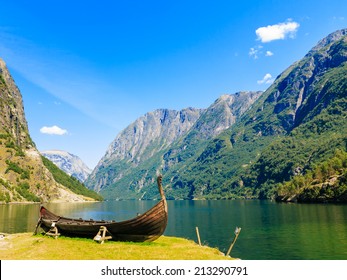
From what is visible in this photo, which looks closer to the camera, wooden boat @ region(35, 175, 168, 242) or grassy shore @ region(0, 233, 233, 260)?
grassy shore @ region(0, 233, 233, 260)

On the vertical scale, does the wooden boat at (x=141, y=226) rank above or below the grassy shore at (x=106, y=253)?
above

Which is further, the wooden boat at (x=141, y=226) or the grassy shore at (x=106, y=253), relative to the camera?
the wooden boat at (x=141, y=226)

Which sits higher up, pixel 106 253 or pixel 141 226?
pixel 141 226

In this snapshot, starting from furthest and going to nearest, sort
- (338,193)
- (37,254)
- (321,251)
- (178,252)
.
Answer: (338,193)
(321,251)
(178,252)
(37,254)

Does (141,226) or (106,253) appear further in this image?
(141,226)

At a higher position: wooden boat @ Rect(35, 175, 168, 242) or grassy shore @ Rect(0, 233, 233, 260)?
wooden boat @ Rect(35, 175, 168, 242)

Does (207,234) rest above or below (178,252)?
below

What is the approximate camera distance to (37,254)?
29.5 meters

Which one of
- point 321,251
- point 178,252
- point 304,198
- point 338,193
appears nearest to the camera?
point 178,252

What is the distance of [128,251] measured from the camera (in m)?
31.1
